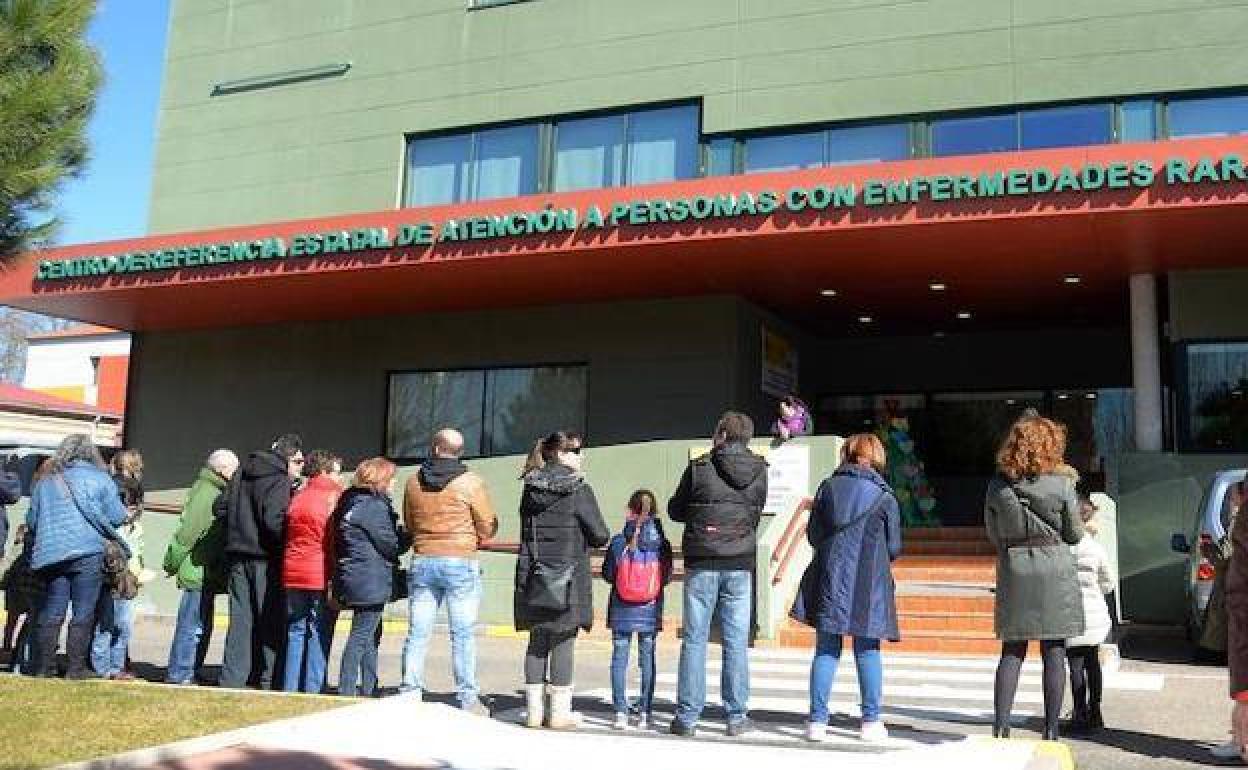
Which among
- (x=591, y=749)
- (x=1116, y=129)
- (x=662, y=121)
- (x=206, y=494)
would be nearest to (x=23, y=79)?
(x=206, y=494)

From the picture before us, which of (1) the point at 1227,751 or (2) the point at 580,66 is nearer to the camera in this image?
(1) the point at 1227,751

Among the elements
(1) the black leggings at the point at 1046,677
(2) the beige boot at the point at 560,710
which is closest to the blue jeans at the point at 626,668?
(2) the beige boot at the point at 560,710

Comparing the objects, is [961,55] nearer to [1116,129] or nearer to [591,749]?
[1116,129]

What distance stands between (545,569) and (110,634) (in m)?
3.91

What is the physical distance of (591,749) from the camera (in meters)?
6.32

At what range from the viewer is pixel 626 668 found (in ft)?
24.3

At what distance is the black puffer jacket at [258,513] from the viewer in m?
8.20

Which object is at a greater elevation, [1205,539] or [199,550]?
[1205,539]

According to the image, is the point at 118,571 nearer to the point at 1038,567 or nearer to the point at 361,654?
the point at 361,654

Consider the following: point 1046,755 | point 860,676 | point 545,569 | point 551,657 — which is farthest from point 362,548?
point 1046,755

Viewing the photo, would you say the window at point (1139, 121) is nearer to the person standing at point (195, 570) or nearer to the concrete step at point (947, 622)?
the concrete step at point (947, 622)

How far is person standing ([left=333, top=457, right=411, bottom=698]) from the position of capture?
305 inches

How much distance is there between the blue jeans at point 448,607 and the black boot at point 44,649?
2.57 meters

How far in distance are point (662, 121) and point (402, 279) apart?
4982 millimetres
